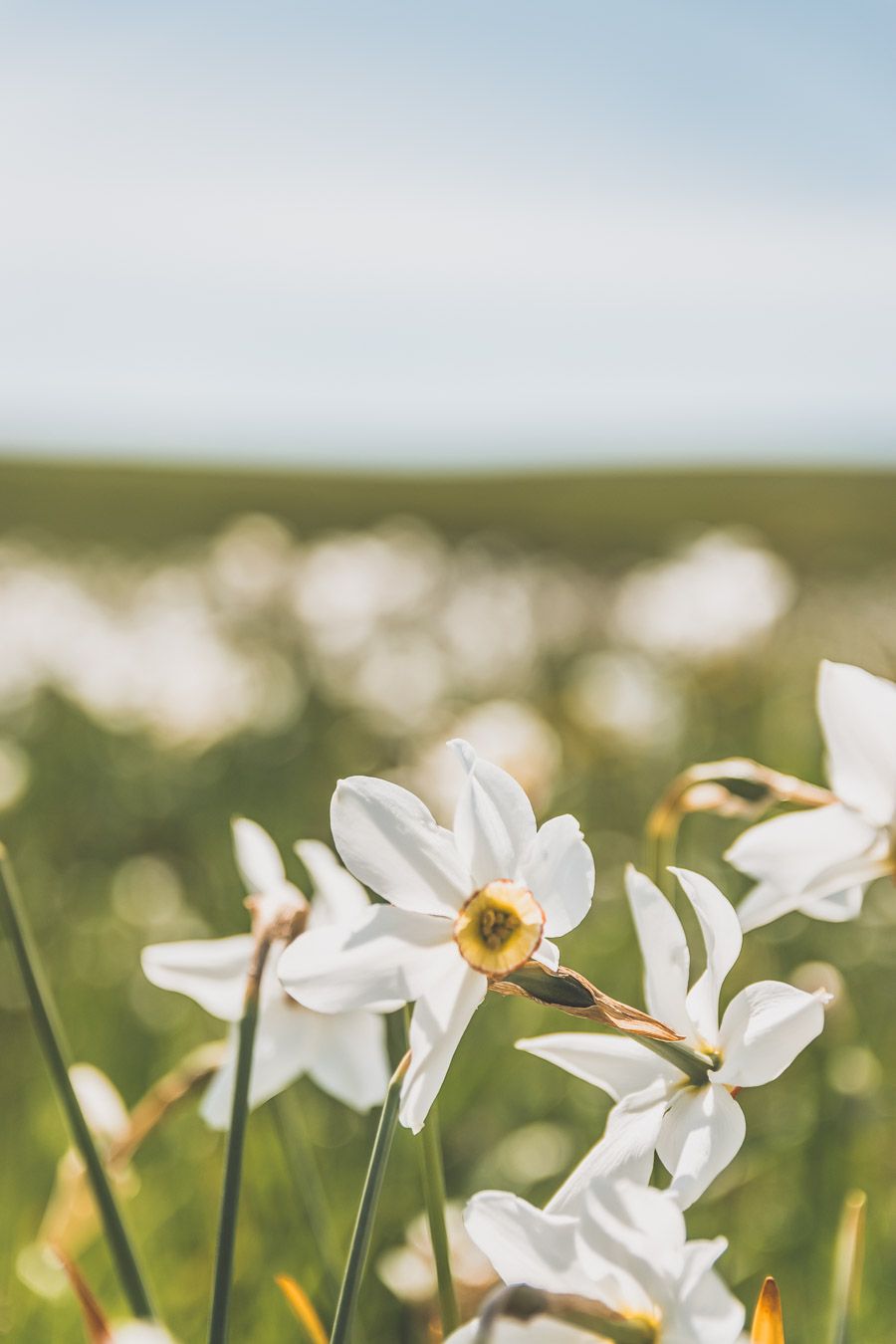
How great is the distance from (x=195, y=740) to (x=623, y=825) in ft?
4.54

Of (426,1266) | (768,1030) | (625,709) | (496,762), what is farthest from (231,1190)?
(625,709)

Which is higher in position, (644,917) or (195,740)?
(644,917)

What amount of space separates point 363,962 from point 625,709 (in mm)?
2493

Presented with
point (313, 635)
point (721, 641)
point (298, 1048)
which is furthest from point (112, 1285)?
point (313, 635)

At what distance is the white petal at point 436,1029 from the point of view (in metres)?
0.54

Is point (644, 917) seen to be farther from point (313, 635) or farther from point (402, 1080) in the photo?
point (313, 635)

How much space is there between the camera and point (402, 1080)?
1.87ft

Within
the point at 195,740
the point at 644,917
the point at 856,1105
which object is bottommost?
the point at 856,1105

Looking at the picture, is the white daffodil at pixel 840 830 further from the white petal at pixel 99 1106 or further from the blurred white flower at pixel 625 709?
the blurred white flower at pixel 625 709

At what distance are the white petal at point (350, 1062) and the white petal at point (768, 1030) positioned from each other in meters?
0.29

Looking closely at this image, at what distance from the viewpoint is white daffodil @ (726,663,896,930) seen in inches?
26.1

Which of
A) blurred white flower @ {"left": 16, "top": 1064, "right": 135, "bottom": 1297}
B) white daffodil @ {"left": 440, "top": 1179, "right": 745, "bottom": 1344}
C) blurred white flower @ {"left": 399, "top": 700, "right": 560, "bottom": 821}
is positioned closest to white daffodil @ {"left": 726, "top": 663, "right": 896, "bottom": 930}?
white daffodil @ {"left": 440, "top": 1179, "right": 745, "bottom": 1344}

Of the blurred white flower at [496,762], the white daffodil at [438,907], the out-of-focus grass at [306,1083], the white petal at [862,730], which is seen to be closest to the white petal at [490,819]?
the white daffodil at [438,907]

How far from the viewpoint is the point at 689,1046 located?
594 millimetres
